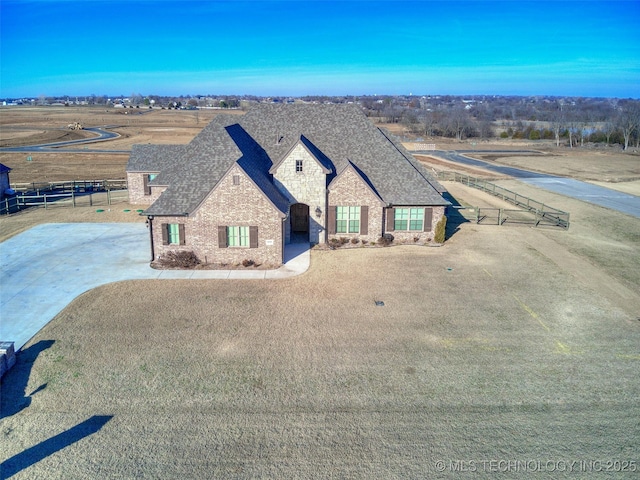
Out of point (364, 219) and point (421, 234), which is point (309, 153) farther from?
point (421, 234)

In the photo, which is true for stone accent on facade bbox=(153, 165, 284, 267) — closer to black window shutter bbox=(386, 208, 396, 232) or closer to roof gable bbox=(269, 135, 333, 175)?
roof gable bbox=(269, 135, 333, 175)

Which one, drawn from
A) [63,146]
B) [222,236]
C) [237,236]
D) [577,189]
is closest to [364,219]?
[237,236]

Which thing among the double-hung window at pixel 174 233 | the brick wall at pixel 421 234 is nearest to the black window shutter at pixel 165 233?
the double-hung window at pixel 174 233

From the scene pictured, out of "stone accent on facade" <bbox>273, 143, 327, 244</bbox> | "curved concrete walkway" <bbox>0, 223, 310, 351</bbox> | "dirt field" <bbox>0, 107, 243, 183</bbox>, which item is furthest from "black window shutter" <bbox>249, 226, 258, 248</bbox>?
"dirt field" <bbox>0, 107, 243, 183</bbox>

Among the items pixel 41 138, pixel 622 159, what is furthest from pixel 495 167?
pixel 41 138

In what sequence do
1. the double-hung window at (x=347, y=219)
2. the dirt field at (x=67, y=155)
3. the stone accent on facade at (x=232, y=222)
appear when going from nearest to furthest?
the stone accent on facade at (x=232, y=222)
the double-hung window at (x=347, y=219)
the dirt field at (x=67, y=155)

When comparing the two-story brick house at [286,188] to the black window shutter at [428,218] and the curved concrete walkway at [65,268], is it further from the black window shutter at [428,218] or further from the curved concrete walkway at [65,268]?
the curved concrete walkway at [65,268]
